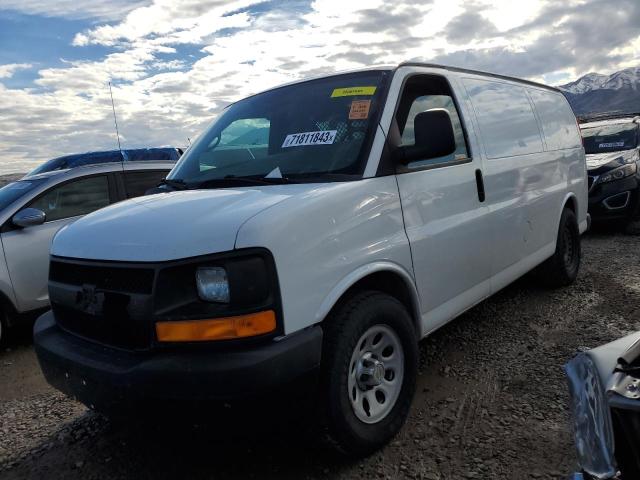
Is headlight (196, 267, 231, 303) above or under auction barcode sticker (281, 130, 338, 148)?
under

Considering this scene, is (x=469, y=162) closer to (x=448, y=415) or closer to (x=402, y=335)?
(x=402, y=335)

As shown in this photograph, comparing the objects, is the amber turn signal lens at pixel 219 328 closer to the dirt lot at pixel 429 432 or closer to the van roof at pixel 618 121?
the dirt lot at pixel 429 432

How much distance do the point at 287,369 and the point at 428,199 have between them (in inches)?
57.4

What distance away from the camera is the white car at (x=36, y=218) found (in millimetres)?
4762

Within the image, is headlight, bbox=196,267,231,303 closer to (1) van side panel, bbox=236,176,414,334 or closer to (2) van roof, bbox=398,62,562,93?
(1) van side panel, bbox=236,176,414,334

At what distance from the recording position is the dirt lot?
2.60m

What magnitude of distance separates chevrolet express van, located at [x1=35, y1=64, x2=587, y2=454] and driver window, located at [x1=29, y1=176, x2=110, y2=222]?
7.39 ft

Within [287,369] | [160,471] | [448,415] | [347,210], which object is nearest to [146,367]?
[287,369]

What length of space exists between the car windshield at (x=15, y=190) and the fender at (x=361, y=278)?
3963 millimetres

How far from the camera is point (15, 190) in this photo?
523 cm

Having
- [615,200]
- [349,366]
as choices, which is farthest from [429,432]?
[615,200]

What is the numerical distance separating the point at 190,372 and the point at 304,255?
0.68m

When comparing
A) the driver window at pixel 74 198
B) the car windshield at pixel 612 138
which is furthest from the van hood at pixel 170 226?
the car windshield at pixel 612 138

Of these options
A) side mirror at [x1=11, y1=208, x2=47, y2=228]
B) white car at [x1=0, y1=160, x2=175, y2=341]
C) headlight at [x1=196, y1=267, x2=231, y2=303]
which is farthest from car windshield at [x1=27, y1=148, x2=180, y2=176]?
headlight at [x1=196, y1=267, x2=231, y2=303]
